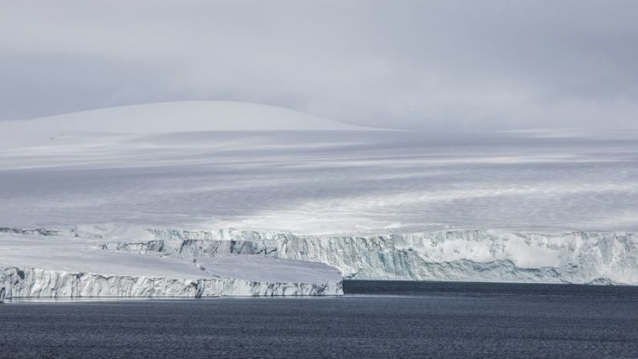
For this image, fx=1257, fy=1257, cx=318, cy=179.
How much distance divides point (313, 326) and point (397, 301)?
25.2 m

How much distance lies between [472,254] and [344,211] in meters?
9.78

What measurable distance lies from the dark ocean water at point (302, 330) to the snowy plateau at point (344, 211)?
146 inches

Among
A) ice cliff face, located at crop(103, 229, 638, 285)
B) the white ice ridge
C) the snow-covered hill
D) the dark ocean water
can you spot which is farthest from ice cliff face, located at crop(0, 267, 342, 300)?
the snow-covered hill

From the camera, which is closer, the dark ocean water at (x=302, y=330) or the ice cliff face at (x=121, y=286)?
the dark ocean water at (x=302, y=330)

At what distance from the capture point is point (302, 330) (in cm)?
4944

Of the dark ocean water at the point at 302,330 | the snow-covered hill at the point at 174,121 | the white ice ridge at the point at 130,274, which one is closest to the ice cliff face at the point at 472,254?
the dark ocean water at the point at 302,330

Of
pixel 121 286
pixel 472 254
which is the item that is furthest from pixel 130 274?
pixel 472 254

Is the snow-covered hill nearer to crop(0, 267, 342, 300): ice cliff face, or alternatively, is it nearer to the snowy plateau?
the snowy plateau

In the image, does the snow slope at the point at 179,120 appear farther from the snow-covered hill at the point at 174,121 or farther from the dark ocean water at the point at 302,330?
the dark ocean water at the point at 302,330

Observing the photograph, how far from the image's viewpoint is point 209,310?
5694cm

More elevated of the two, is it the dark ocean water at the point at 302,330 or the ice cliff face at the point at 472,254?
the dark ocean water at the point at 302,330

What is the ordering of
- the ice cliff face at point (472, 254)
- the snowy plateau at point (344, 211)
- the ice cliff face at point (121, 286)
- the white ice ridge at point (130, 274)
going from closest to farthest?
the ice cliff face at point (121, 286)
the white ice ridge at point (130, 274)
the snowy plateau at point (344, 211)
the ice cliff face at point (472, 254)

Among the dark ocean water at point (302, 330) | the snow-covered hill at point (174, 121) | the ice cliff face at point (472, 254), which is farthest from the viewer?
the snow-covered hill at point (174, 121)

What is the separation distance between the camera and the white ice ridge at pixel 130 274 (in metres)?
55.5
